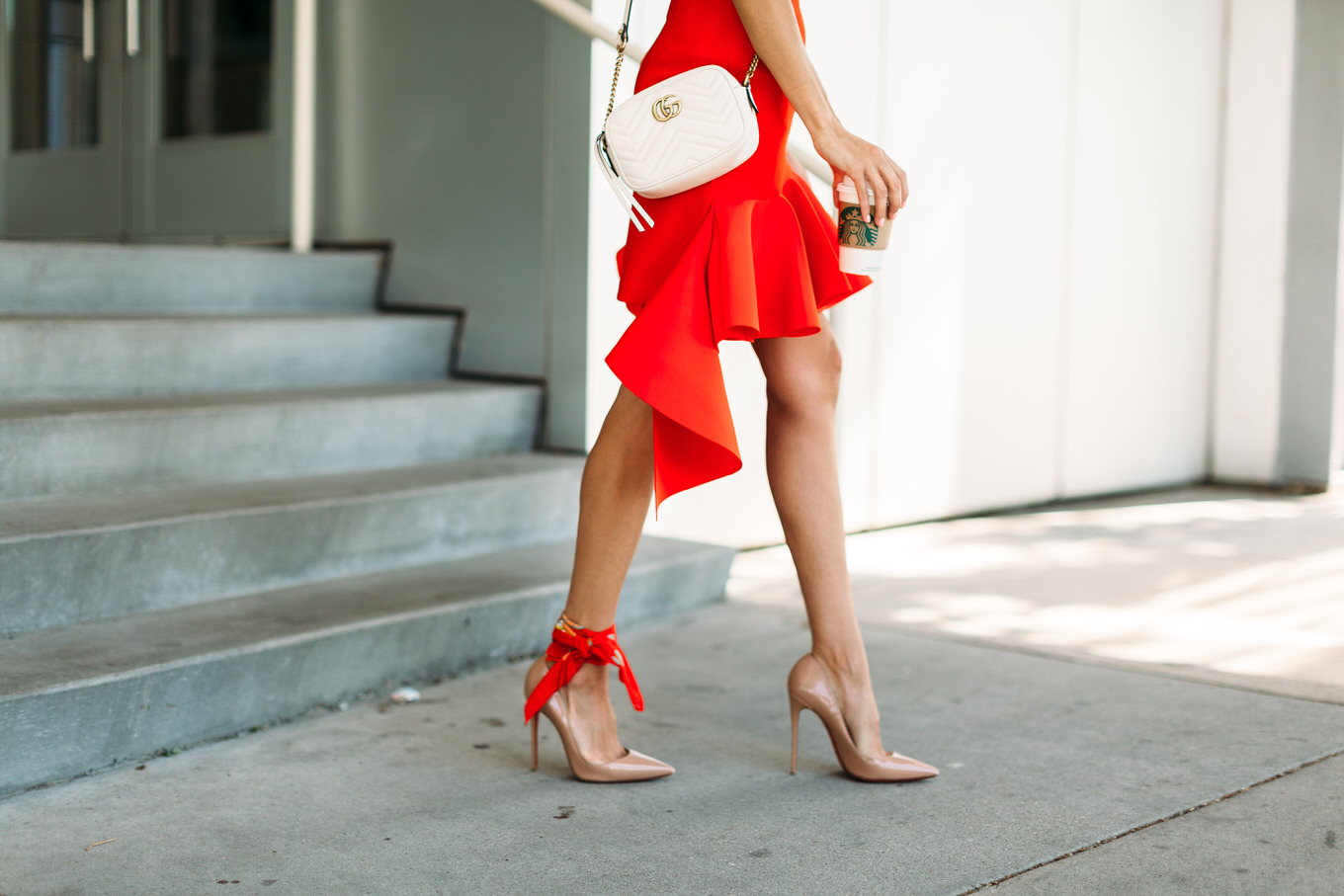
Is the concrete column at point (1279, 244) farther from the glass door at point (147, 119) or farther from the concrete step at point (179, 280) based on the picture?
the glass door at point (147, 119)

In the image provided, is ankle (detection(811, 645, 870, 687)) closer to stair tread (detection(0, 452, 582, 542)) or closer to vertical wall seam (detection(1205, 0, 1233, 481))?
stair tread (detection(0, 452, 582, 542))

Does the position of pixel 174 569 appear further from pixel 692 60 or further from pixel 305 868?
pixel 692 60

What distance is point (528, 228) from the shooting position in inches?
146

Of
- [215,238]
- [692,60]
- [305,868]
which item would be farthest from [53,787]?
[215,238]

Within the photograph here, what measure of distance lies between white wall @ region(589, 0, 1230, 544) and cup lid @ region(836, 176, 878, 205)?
1746 millimetres

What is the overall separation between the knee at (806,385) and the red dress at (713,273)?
7 cm

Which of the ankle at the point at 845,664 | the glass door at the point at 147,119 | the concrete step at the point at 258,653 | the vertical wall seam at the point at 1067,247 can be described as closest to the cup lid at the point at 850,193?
the ankle at the point at 845,664

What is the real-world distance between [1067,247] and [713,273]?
3.66 m

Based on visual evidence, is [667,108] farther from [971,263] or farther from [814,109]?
[971,263]

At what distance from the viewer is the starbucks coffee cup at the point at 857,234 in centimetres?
188

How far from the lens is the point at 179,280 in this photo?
362cm

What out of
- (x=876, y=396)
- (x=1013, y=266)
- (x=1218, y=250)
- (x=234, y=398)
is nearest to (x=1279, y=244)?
(x=1218, y=250)

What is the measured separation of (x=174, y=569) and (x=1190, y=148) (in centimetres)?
493

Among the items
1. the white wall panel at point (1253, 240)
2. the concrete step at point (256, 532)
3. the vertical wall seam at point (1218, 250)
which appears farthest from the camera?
the vertical wall seam at point (1218, 250)
